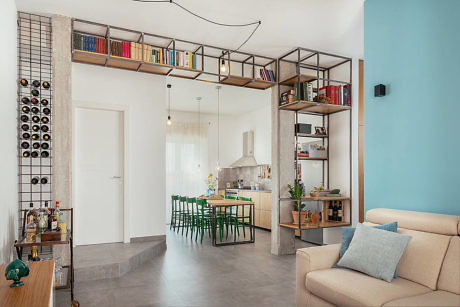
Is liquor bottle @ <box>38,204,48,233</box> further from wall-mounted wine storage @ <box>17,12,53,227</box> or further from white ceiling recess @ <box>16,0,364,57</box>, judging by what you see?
white ceiling recess @ <box>16,0,364,57</box>

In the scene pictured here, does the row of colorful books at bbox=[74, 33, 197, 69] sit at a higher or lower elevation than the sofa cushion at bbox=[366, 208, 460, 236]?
higher

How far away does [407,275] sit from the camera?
255cm

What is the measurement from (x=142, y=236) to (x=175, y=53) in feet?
9.26

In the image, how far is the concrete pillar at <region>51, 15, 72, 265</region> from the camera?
3.70m

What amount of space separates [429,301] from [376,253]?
48cm

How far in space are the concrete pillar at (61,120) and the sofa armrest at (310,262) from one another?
8.52 feet

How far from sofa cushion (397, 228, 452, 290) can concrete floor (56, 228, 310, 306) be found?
44.2 inches

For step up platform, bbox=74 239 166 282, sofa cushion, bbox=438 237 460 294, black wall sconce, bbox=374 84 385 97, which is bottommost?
step up platform, bbox=74 239 166 282

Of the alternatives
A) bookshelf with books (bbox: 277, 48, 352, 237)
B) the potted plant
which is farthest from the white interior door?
the potted plant

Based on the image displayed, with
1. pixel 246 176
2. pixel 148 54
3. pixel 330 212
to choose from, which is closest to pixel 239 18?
pixel 148 54

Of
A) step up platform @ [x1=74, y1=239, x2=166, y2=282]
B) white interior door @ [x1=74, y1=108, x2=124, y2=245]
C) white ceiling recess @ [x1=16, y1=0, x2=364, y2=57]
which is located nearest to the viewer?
white ceiling recess @ [x1=16, y1=0, x2=364, y2=57]

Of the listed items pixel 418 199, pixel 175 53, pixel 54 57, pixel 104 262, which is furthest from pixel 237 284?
pixel 54 57

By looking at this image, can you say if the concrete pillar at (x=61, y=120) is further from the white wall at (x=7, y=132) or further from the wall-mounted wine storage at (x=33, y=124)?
the white wall at (x=7, y=132)

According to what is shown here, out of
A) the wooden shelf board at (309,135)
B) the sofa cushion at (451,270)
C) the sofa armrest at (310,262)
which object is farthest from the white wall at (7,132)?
the wooden shelf board at (309,135)
